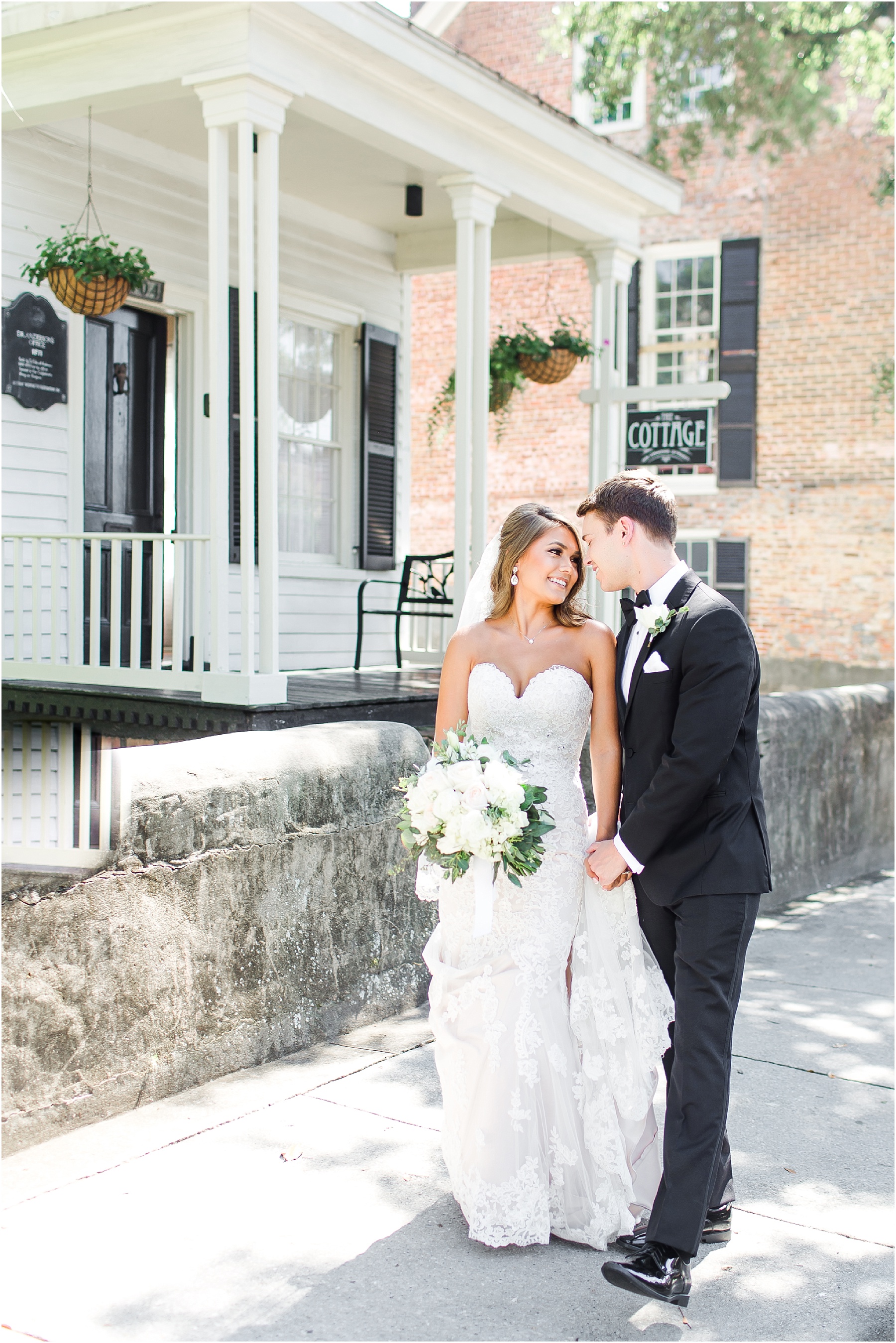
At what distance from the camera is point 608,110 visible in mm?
16531

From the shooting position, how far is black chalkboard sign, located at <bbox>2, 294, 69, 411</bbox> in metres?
7.64

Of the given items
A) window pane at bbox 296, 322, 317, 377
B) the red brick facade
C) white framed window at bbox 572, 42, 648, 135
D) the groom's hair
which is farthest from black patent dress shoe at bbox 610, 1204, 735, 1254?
white framed window at bbox 572, 42, 648, 135

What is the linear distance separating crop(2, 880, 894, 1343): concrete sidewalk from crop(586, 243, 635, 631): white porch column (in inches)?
259

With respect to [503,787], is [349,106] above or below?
above

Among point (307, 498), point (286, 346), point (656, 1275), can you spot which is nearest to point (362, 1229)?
point (656, 1275)

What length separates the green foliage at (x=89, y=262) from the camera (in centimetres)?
706

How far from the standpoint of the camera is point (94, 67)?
7.07 meters

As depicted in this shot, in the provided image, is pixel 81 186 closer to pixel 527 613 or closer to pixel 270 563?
pixel 270 563

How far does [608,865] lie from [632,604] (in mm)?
663

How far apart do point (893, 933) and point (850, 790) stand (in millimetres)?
1606

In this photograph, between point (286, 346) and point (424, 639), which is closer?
point (286, 346)

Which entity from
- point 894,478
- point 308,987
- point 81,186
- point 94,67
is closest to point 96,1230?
point 308,987

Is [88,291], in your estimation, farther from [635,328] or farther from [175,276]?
[635,328]

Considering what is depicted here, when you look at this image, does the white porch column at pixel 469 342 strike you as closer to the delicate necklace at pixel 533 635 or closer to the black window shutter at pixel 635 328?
the delicate necklace at pixel 533 635
